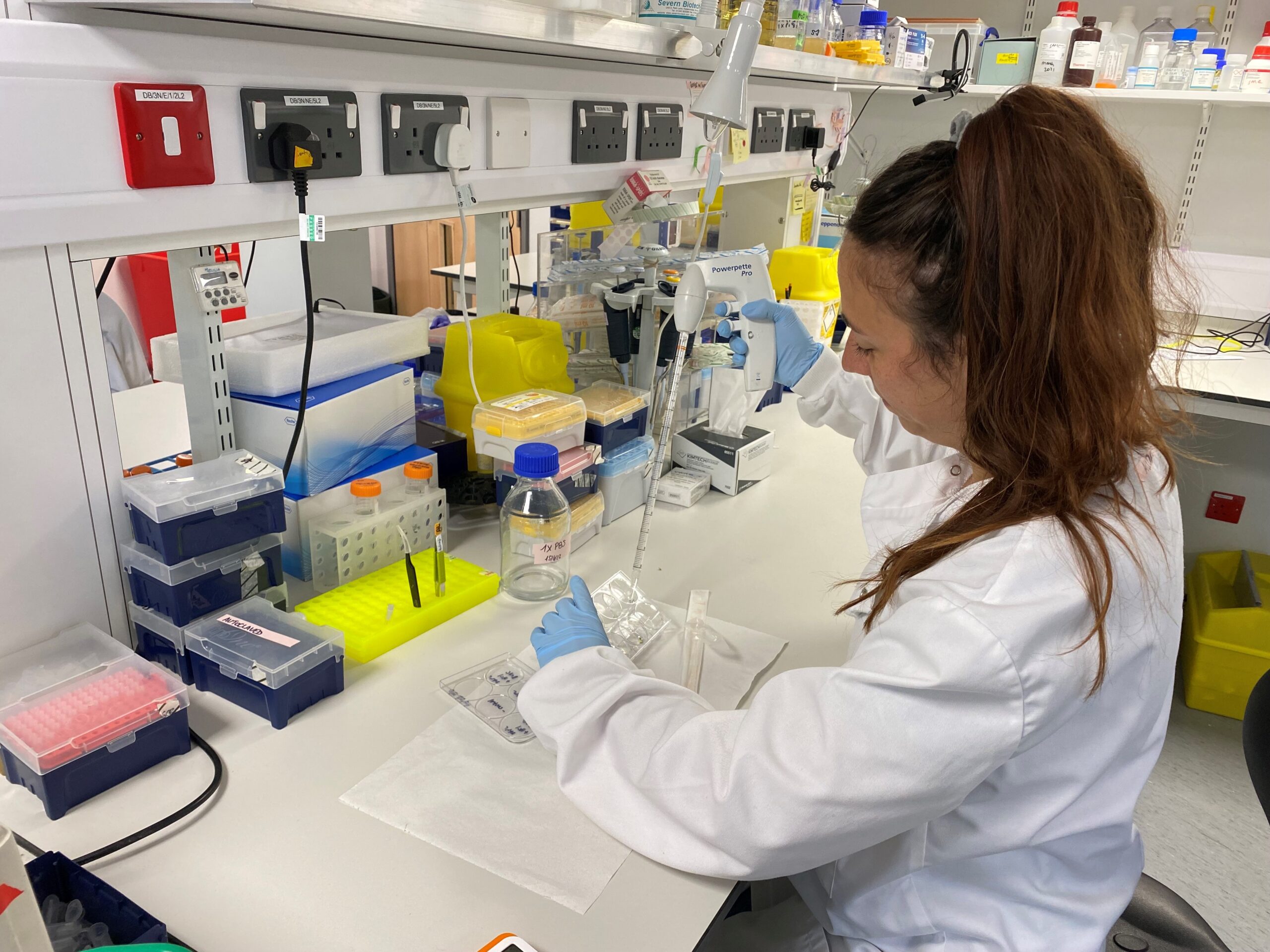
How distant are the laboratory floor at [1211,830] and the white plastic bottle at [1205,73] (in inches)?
72.5

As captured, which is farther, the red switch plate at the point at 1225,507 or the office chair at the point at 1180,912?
the red switch plate at the point at 1225,507

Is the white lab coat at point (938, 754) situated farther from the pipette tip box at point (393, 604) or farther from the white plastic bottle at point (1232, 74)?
the white plastic bottle at point (1232, 74)

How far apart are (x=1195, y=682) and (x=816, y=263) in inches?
58.6

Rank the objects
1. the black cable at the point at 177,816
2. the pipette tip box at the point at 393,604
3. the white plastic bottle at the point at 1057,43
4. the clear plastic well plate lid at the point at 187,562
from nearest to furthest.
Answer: the black cable at the point at 177,816, the clear plastic well plate lid at the point at 187,562, the pipette tip box at the point at 393,604, the white plastic bottle at the point at 1057,43

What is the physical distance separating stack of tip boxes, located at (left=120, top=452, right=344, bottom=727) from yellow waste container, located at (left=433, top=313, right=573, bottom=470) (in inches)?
19.0

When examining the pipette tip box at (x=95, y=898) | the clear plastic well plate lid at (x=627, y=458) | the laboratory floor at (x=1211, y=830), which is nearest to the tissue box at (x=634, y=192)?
the clear plastic well plate lid at (x=627, y=458)

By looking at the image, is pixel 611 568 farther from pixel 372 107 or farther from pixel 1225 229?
pixel 1225 229

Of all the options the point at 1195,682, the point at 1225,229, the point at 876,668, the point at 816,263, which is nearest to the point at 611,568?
the point at 876,668

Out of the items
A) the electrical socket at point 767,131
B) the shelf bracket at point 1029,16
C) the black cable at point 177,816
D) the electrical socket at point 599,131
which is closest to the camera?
the black cable at point 177,816

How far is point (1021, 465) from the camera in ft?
2.46

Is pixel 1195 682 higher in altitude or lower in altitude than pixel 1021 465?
lower

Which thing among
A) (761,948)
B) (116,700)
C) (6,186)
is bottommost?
(761,948)

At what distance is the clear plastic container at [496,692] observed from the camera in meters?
0.94

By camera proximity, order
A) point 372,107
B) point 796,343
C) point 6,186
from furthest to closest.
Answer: point 796,343 < point 372,107 < point 6,186
